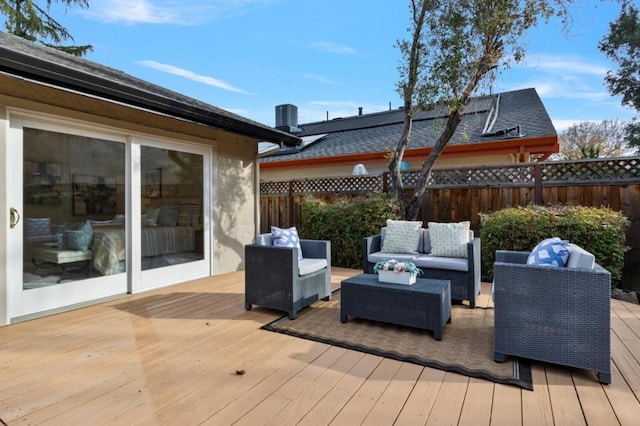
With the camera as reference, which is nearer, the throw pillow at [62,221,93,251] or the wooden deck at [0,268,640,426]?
the wooden deck at [0,268,640,426]

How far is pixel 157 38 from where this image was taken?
855 cm

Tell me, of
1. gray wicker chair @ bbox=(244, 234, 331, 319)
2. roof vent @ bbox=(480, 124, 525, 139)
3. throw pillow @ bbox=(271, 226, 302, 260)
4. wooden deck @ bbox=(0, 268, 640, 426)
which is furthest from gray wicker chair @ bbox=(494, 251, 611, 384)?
roof vent @ bbox=(480, 124, 525, 139)

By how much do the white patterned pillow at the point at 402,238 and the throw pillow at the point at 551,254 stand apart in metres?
1.86

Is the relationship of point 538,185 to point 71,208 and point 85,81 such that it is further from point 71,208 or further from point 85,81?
point 71,208

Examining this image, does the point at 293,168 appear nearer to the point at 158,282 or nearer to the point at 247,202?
the point at 247,202

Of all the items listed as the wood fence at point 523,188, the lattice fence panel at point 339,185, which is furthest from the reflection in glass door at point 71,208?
the wood fence at point 523,188

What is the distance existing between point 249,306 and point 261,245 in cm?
73

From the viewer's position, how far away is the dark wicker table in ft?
9.88

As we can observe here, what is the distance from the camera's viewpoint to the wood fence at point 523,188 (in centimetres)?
503

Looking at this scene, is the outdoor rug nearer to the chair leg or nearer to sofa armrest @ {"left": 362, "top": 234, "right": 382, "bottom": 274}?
the chair leg

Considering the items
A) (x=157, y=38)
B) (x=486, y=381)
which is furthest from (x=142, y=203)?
(x=157, y=38)

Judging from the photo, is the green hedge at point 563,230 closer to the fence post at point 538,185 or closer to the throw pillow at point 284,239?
the fence post at point 538,185

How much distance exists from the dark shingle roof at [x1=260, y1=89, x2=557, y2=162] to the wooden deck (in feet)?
16.7

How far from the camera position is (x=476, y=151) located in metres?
7.73
